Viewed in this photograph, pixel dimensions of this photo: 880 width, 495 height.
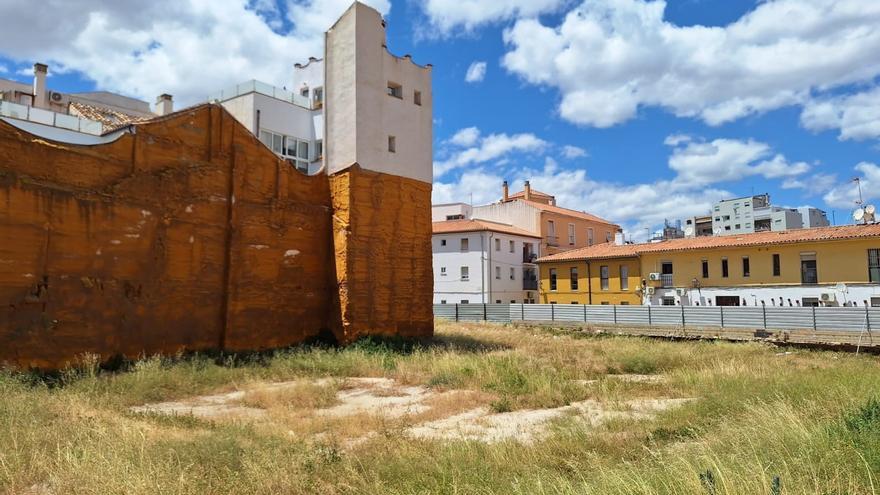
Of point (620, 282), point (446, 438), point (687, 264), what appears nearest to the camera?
point (446, 438)

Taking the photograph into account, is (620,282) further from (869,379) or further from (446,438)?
(446,438)

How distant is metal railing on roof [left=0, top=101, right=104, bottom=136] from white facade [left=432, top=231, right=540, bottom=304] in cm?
3087

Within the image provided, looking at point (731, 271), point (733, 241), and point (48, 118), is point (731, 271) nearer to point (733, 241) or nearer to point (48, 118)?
point (733, 241)

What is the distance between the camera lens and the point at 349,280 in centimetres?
2141

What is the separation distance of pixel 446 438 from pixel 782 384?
22.0 feet

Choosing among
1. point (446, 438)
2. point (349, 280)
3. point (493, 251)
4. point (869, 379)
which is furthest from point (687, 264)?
point (446, 438)

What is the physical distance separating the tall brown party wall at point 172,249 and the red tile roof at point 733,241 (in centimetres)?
2289

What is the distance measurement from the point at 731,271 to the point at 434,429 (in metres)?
33.2

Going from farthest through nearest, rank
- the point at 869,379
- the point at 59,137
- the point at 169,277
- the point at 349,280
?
the point at 349,280
the point at 59,137
the point at 169,277
the point at 869,379

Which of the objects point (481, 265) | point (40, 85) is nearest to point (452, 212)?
point (481, 265)

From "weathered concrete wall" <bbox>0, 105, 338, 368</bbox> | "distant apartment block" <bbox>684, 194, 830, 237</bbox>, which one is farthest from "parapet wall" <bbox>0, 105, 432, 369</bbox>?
"distant apartment block" <bbox>684, 194, 830, 237</bbox>

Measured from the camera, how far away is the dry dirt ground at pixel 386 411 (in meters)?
9.44

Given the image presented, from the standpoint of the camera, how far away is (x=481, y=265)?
4688 cm

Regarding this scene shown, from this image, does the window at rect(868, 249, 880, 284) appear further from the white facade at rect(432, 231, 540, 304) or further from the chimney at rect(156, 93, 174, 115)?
the chimney at rect(156, 93, 174, 115)
